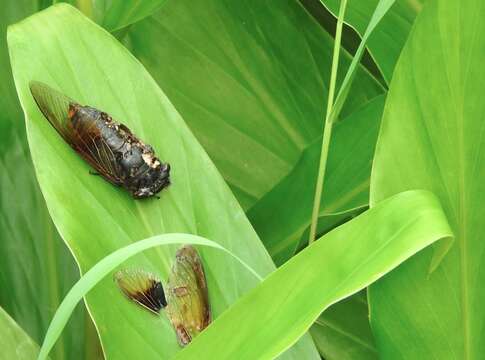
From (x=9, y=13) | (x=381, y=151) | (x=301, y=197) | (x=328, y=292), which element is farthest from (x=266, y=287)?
(x=9, y=13)

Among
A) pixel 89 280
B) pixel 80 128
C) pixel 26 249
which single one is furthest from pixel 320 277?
pixel 26 249

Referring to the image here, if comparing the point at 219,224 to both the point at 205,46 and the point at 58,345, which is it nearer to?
the point at 58,345

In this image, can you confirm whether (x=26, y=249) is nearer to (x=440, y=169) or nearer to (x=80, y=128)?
(x=80, y=128)

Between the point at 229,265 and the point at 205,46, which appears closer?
the point at 229,265

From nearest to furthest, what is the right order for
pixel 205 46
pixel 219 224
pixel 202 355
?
pixel 202 355 < pixel 219 224 < pixel 205 46

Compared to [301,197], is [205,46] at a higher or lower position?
higher

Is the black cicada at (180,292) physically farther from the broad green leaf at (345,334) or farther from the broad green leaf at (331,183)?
the broad green leaf at (345,334)
